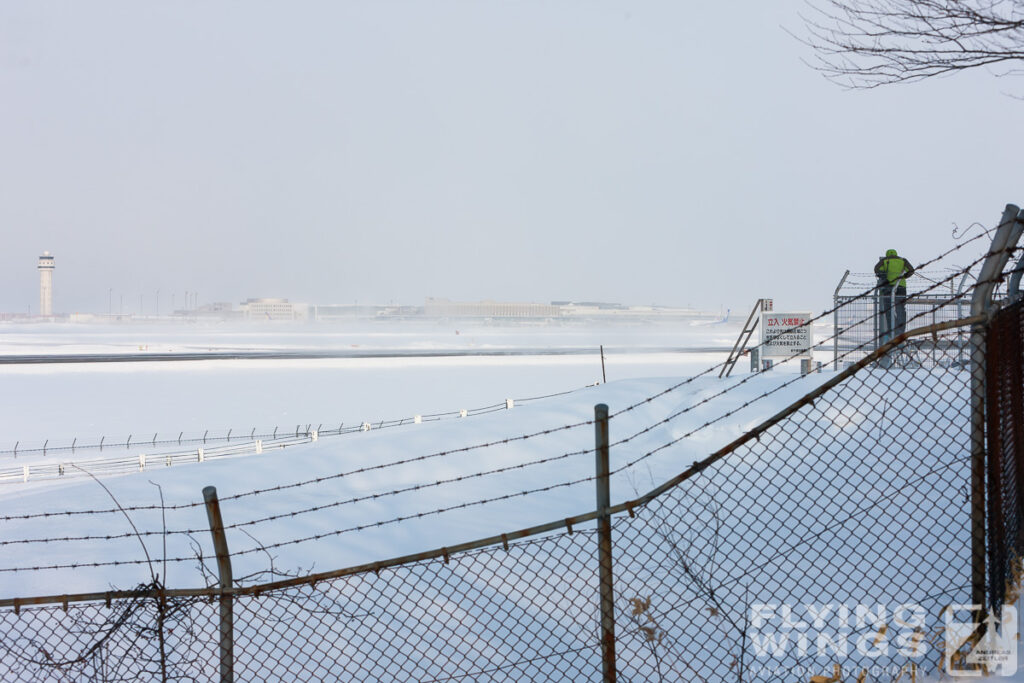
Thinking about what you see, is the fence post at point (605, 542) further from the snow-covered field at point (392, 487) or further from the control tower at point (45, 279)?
the control tower at point (45, 279)

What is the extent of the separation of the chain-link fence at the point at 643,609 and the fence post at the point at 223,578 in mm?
12

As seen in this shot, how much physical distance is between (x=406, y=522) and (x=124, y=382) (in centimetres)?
3164

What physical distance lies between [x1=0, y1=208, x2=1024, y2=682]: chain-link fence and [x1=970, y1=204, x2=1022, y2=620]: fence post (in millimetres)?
28

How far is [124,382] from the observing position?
35781 millimetres

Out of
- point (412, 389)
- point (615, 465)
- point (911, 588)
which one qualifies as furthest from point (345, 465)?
point (412, 389)

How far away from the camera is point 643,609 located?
519 centimetres

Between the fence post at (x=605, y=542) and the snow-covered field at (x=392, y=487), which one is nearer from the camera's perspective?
the fence post at (x=605, y=542)

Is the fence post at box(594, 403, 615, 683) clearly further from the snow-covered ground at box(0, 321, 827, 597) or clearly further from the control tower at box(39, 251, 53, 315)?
the control tower at box(39, 251, 53, 315)

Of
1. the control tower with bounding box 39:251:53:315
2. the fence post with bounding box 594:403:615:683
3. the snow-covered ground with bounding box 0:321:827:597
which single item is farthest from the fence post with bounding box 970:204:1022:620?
the control tower with bounding box 39:251:53:315

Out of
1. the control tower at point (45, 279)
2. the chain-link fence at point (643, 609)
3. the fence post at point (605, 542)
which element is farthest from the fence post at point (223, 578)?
the control tower at point (45, 279)

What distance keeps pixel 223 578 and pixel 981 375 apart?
3.39m

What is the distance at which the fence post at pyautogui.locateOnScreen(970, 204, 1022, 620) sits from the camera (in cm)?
360

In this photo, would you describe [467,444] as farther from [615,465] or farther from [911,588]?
[911,588]

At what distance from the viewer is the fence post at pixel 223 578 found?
11.0 feet
